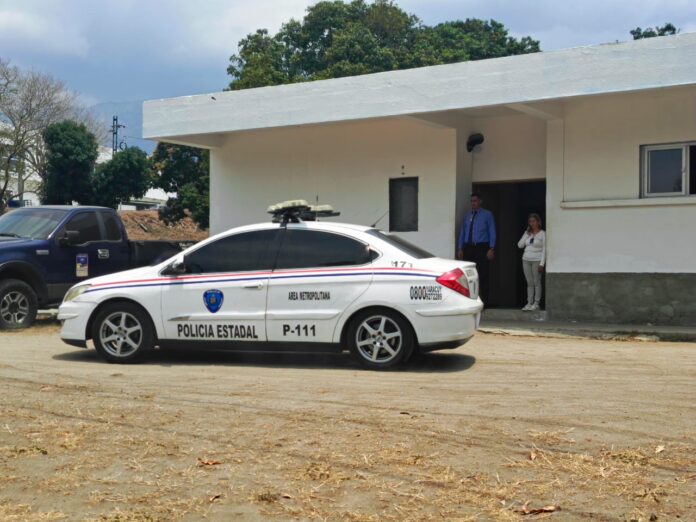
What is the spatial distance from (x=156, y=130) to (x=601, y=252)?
8.70 metres

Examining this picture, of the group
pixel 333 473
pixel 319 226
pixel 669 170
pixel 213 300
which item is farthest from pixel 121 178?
pixel 333 473

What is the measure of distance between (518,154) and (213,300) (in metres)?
7.50

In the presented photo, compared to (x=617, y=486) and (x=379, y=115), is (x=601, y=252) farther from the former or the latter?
(x=617, y=486)

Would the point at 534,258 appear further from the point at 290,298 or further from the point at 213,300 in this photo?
the point at 213,300

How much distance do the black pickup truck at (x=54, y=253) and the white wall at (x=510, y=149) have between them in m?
5.55

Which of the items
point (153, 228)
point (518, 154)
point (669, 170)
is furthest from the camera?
point (153, 228)

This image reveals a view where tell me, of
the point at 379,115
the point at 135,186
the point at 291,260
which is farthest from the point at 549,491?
the point at 135,186

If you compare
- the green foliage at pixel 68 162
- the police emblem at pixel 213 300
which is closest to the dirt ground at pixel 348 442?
the police emblem at pixel 213 300

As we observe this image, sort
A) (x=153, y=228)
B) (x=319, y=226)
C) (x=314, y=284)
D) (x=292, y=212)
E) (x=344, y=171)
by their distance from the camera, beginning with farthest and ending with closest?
(x=153, y=228)
(x=344, y=171)
(x=292, y=212)
(x=319, y=226)
(x=314, y=284)

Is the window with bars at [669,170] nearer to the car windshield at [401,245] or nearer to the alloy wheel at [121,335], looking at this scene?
the car windshield at [401,245]

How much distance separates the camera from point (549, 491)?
4.73 meters

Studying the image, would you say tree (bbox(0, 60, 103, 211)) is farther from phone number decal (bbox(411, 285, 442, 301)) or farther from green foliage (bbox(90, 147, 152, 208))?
phone number decal (bbox(411, 285, 442, 301))

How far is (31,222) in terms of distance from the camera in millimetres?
13750

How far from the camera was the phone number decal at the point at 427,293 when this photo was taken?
28.5ft
